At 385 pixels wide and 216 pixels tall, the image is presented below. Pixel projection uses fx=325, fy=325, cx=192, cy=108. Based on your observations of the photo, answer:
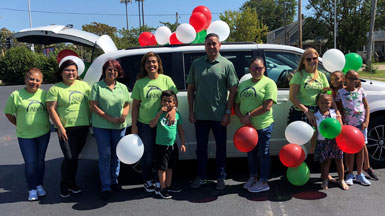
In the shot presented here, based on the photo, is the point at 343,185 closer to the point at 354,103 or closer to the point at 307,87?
the point at 354,103

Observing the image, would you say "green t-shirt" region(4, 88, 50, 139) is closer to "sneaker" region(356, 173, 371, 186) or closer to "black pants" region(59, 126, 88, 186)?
"black pants" region(59, 126, 88, 186)

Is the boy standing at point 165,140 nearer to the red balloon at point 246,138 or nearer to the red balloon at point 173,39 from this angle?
the red balloon at point 246,138

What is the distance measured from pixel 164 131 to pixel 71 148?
3.74ft

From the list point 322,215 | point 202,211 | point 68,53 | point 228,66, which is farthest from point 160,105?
point 68,53

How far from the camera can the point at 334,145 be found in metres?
3.95

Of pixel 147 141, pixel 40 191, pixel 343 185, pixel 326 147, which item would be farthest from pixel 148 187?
pixel 343 185

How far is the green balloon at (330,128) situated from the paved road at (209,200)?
2.40 ft

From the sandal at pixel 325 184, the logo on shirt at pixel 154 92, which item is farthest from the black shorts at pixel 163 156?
the sandal at pixel 325 184

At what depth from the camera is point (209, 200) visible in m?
3.80

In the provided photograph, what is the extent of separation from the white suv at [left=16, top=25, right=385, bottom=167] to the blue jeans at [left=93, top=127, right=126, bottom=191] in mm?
383

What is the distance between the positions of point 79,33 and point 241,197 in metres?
3.56

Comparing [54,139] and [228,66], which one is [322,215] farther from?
[54,139]

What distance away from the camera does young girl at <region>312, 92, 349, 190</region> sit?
150 inches

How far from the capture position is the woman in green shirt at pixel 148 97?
3.78 m
